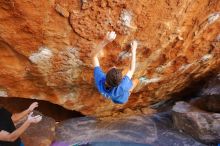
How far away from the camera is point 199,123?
11.8ft

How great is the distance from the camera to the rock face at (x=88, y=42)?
255 cm

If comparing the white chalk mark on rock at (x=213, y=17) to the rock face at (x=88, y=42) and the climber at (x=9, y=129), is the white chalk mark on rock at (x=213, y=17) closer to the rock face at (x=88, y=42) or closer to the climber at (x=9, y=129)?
the rock face at (x=88, y=42)

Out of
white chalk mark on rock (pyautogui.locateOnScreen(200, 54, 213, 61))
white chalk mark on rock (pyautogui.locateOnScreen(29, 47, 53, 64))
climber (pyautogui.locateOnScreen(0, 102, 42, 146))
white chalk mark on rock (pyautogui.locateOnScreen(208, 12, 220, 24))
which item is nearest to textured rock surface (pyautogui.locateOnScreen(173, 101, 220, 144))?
white chalk mark on rock (pyautogui.locateOnScreen(200, 54, 213, 61))

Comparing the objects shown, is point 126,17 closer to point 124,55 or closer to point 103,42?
point 103,42

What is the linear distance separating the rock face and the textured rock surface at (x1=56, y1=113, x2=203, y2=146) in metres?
0.18

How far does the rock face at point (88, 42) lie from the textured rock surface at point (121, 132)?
0.18 metres

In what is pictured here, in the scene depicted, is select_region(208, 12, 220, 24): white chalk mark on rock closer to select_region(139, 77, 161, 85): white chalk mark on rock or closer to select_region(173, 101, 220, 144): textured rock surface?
select_region(139, 77, 161, 85): white chalk mark on rock

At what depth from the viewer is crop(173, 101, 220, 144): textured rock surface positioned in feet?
11.6

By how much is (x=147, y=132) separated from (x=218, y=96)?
0.93 meters

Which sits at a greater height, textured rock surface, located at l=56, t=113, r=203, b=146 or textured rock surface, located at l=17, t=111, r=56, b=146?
textured rock surface, located at l=56, t=113, r=203, b=146

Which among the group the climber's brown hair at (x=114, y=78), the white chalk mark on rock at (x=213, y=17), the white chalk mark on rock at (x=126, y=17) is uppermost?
the white chalk mark on rock at (x=213, y=17)

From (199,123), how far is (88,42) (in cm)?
164

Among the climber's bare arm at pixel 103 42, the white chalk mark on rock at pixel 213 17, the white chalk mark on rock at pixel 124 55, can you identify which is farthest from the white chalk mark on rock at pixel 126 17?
the white chalk mark on rock at pixel 213 17

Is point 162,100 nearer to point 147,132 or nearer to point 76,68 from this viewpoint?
point 147,132
